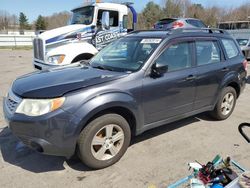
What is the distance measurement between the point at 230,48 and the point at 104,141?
3.32 metres

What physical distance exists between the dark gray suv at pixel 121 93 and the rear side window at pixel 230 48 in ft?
0.14

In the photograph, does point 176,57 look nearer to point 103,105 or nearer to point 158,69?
point 158,69

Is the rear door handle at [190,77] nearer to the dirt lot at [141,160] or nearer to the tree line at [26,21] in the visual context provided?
the dirt lot at [141,160]

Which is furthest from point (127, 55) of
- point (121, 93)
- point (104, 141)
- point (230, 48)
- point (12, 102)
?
point (230, 48)

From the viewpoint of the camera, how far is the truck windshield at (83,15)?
8.65 m

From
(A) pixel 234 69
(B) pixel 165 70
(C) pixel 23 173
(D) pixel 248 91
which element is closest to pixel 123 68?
(B) pixel 165 70

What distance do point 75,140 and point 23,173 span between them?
85cm

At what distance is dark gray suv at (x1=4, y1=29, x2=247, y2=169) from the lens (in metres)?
2.87

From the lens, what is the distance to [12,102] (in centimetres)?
316

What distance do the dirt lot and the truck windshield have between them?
5.15m

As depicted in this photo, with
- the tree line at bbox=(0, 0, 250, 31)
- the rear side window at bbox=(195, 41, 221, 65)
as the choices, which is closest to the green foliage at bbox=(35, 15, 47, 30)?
the tree line at bbox=(0, 0, 250, 31)

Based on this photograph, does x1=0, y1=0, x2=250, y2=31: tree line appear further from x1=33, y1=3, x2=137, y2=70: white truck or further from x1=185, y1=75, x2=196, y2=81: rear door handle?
x1=185, y1=75, x2=196, y2=81: rear door handle

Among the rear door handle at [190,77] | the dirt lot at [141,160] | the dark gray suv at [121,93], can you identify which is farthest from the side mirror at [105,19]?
the rear door handle at [190,77]

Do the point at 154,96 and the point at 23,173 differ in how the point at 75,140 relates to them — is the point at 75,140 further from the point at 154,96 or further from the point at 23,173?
the point at 154,96
